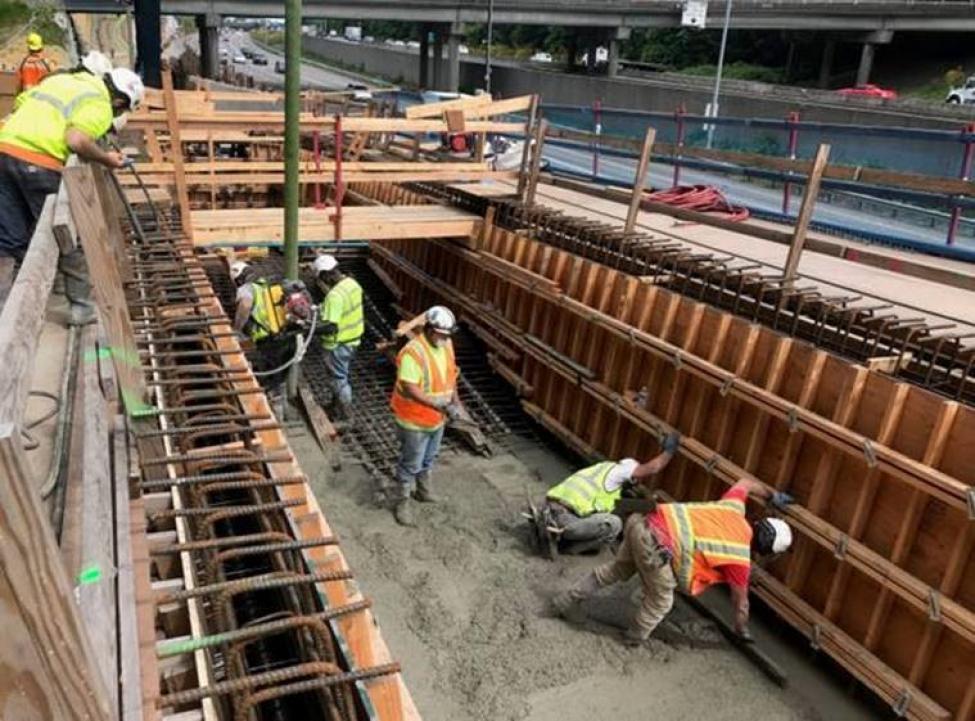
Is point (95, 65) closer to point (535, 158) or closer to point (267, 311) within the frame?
point (267, 311)

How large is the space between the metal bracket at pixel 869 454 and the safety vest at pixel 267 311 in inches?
233

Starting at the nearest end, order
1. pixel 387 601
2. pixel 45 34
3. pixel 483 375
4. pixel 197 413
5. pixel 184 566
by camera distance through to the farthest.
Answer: pixel 184 566 → pixel 197 413 → pixel 387 601 → pixel 483 375 → pixel 45 34

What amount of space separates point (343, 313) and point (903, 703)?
6558 millimetres

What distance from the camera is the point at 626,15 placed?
47.1 meters

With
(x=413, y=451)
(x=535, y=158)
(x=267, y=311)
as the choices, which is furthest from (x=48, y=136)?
(x=535, y=158)

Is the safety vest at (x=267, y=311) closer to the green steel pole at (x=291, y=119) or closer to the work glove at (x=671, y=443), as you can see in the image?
the green steel pole at (x=291, y=119)

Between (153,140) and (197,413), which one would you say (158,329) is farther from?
(153,140)

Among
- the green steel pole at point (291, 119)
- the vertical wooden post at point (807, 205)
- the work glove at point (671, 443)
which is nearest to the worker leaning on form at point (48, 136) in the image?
the green steel pole at point (291, 119)

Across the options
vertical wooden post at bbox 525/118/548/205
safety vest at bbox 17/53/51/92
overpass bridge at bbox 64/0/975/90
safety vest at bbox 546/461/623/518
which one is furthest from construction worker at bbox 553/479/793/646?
overpass bridge at bbox 64/0/975/90

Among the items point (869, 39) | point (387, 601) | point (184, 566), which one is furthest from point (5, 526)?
point (869, 39)

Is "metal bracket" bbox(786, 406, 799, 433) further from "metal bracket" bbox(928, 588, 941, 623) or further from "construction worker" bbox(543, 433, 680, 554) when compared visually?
"metal bracket" bbox(928, 588, 941, 623)

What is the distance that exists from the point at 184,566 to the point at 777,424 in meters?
4.82

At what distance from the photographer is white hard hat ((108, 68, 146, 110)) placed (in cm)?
557

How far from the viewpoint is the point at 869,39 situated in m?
45.5
